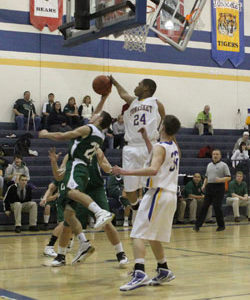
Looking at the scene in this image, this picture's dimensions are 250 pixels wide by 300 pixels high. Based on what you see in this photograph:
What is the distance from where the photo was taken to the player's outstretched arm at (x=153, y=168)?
558 centimetres

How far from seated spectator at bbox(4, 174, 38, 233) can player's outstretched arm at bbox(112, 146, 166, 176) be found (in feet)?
24.5

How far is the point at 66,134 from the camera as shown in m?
6.61

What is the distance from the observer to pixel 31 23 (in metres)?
18.8

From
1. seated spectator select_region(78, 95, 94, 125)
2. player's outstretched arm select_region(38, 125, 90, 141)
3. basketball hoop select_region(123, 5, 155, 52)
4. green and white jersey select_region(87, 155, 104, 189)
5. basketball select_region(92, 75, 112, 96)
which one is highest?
basketball hoop select_region(123, 5, 155, 52)

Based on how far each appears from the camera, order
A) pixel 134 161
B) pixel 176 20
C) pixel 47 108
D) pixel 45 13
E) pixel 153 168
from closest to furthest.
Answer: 1. pixel 153 168
2. pixel 134 161
3. pixel 176 20
4. pixel 47 108
5. pixel 45 13

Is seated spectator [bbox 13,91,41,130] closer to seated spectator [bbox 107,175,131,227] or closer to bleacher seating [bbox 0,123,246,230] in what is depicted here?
bleacher seating [bbox 0,123,246,230]

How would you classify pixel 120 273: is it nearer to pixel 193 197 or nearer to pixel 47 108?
pixel 193 197

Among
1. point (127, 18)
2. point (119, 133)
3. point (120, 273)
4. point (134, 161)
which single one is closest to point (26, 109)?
point (119, 133)

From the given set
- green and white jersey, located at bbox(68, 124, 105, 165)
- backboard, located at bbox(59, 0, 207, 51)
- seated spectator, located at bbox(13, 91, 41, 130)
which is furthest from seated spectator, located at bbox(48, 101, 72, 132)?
green and white jersey, located at bbox(68, 124, 105, 165)

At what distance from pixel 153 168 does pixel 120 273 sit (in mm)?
1852

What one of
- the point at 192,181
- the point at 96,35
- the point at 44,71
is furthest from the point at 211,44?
the point at 96,35

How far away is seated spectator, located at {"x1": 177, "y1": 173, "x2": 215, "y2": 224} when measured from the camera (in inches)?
592

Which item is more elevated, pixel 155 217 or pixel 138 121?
pixel 138 121

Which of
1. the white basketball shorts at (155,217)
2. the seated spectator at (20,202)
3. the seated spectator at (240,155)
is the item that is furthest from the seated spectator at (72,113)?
the white basketball shorts at (155,217)
